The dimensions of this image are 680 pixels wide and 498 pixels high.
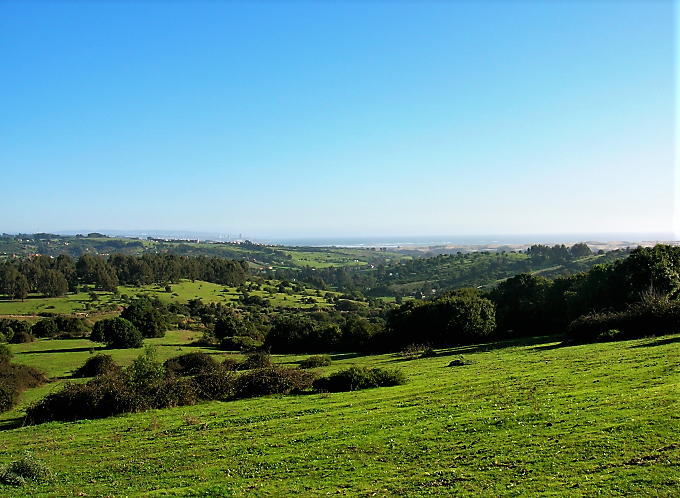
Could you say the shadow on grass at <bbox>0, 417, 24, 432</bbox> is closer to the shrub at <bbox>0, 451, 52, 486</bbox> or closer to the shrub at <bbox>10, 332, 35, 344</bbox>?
the shrub at <bbox>0, 451, 52, 486</bbox>

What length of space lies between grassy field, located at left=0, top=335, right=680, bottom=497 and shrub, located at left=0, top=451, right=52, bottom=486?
0.48 meters

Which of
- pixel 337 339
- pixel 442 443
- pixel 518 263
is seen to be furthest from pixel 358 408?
pixel 518 263

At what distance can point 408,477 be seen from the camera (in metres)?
11.7

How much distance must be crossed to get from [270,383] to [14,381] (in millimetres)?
19628

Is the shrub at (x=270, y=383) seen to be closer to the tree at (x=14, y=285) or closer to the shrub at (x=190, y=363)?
the shrub at (x=190, y=363)

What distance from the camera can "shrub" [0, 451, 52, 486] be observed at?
13.7 m

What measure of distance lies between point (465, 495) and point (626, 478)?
137 inches

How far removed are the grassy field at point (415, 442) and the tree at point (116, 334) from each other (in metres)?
41.9

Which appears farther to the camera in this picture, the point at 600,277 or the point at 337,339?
the point at 337,339

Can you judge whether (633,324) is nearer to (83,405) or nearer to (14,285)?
(83,405)

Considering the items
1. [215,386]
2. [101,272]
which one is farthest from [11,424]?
[101,272]

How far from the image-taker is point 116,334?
2403 inches

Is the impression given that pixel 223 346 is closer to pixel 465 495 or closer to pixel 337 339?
pixel 337 339

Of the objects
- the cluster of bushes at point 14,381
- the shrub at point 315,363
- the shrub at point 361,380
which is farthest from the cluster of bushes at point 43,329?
the shrub at point 361,380
